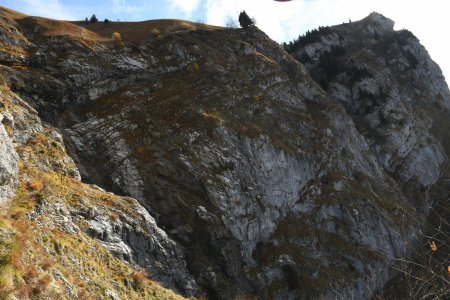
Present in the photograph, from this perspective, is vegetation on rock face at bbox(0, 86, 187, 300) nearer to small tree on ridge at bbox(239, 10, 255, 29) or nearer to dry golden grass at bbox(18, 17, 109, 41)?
dry golden grass at bbox(18, 17, 109, 41)

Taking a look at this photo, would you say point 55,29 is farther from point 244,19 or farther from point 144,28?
point 244,19

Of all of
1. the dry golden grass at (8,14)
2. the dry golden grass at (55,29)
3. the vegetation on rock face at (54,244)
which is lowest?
the vegetation on rock face at (54,244)

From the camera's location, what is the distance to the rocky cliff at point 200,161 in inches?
961

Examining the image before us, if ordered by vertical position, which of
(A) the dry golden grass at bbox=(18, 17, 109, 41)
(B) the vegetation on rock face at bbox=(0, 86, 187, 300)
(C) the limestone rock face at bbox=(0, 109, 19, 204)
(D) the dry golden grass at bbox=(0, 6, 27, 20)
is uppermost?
(D) the dry golden grass at bbox=(0, 6, 27, 20)

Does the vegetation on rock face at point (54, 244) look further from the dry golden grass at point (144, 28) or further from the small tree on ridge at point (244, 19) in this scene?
the small tree on ridge at point (244, 19)

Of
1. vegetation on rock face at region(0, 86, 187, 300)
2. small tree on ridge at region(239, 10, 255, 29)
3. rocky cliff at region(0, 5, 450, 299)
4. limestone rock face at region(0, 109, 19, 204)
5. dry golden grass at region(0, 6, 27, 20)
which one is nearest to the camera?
vegetation on rock face at region(0, 86, 187, 300)

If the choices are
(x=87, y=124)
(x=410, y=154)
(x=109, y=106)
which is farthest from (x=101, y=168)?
(x=410, y=154)

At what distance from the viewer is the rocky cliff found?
80.1 ft

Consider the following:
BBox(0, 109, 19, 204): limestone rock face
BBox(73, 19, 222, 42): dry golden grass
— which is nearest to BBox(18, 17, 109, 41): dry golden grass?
BBox(73, 19, 222, 42): dry golden grass

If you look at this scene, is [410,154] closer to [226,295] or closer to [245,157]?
[245,157]

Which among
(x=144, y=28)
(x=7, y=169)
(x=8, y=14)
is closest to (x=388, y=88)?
(x=144, y=28)

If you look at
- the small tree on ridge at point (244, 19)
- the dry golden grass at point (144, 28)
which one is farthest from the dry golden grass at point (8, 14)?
the small tree on ridge at point (244, 19)

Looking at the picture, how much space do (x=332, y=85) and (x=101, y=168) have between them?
5520 centimetres

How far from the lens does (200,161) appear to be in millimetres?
33562
